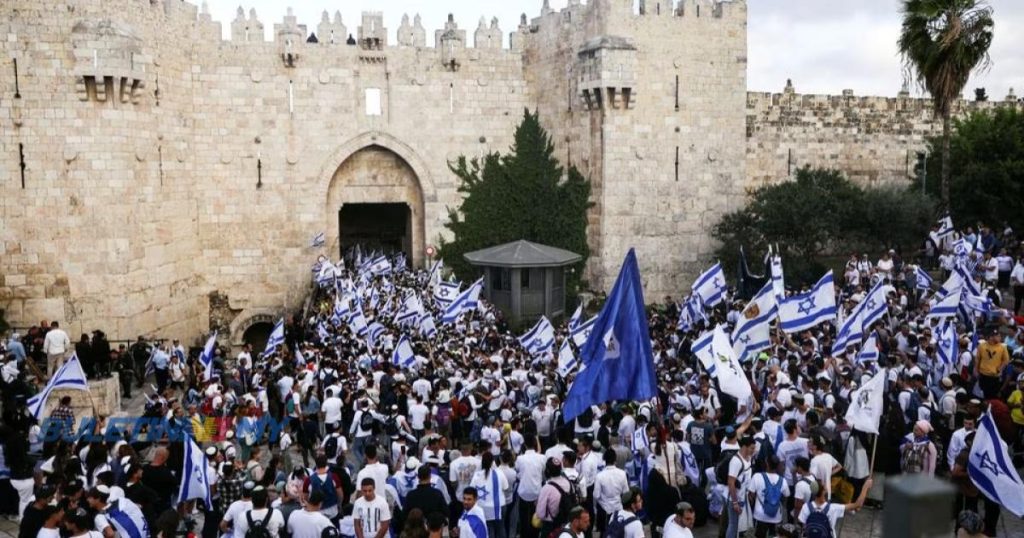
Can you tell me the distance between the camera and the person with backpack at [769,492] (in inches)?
329

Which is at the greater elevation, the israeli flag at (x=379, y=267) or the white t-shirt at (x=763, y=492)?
the israeli flag at (x=379, y=267)

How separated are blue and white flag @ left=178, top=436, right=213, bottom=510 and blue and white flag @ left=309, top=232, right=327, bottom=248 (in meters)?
16.9

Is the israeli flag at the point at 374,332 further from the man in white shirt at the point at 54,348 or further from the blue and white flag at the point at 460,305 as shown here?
the man in white shirt at the point at 54,348

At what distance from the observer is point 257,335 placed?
26969 mm

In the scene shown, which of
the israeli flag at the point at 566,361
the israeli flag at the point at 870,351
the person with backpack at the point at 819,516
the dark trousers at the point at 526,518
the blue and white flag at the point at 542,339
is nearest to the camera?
the person with backpack at the point at 819,516

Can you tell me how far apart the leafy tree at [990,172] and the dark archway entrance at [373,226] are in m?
17.4

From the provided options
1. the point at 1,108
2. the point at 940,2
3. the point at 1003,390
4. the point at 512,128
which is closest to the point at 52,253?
the point at 1,108

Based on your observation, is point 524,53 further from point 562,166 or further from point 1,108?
point 1,108

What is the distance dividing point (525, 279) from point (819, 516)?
16001 millimetres

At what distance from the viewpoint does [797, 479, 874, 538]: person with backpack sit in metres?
7.46

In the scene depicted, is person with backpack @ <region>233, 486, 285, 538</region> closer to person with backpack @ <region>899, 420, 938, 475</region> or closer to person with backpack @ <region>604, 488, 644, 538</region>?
person with backpack @ <region>604, 488, 644, 538</region>

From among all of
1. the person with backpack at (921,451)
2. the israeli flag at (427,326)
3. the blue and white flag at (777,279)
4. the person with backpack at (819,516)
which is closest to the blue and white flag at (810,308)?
the blue and white flag at (777,279)

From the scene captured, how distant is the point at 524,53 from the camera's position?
2705 cm

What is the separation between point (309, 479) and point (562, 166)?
18688 mm
